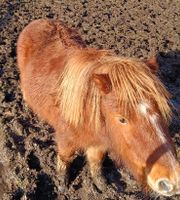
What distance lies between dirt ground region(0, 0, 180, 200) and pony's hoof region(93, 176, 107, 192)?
0.22 ft

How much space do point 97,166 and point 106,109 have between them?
1348 mm

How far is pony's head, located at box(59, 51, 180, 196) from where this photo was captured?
3.03 meters

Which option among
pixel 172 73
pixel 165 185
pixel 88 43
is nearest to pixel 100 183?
pixel 165 185

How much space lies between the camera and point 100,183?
14.5ft

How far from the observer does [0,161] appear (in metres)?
4.57

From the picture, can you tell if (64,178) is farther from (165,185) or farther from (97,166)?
(165,185)

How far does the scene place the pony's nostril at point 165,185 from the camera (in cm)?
294

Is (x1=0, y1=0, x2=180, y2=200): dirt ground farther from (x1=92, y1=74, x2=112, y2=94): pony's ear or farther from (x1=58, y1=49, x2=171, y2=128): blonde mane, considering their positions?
(x1=92, y1=74, x2=112, y2=94): pony's ear

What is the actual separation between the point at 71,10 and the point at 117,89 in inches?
204

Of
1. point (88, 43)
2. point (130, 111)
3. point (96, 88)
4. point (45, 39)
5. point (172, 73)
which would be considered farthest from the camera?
point (88, 43)

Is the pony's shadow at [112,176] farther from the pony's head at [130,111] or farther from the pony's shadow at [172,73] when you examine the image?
the pony's shadow at [172,73]

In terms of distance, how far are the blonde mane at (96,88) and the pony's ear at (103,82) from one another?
0.03 m

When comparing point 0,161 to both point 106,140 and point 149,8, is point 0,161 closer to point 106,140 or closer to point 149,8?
point 106,140

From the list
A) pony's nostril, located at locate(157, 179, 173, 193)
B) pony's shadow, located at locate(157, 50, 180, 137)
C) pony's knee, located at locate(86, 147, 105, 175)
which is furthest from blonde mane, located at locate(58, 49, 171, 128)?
pony's shadow, located at locate(157, 50, 180, 137)
